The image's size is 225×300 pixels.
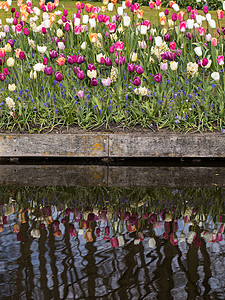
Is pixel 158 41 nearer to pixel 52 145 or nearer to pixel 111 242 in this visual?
pixel 52 145

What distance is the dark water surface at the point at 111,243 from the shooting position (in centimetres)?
325

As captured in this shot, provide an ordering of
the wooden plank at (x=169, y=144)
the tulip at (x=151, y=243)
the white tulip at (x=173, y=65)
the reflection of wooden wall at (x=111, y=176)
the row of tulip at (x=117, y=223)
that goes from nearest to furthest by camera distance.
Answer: the tulip at (x=151, y=243), the row of tulip at (x=117, y=223), the reflection of wooden wall at (x=111, y=176), the wooden plank at (x=169, y=144), the white tulip at (x=173, y=65)

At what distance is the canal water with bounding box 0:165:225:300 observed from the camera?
3.25 meters

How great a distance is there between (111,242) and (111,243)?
0.02 metres

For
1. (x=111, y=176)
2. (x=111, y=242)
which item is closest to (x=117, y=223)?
(x=111, y=242)

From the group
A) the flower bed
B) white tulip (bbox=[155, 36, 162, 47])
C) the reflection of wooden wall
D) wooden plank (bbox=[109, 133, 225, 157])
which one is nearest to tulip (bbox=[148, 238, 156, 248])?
the reflection of wooden wall

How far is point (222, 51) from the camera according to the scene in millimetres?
7648

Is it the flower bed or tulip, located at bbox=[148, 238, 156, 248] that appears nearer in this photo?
tulip, located at bbox=[148, 238, 156, 248]

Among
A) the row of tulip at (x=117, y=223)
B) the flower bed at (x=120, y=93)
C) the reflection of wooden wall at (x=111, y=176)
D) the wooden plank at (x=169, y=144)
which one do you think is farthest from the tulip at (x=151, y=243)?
the flower bed at (x=120, y=93)

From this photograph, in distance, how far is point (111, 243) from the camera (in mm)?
3943

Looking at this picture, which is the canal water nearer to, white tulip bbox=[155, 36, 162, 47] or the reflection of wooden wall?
the reflection of wooden wall

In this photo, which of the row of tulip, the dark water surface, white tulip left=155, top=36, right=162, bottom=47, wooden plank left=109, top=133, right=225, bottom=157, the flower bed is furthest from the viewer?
white tulip left=155, top=36, right=162, bottom=47

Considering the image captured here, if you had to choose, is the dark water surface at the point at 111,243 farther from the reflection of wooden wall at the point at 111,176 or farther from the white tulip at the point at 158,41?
the white tulip at the point at 158,41

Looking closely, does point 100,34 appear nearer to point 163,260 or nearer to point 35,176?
point 35,176
